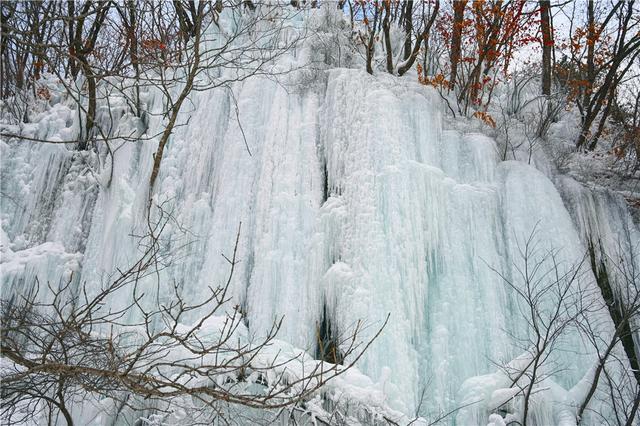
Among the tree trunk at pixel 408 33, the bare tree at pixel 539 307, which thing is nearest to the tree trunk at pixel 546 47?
the tree trunk at pixel 408 33

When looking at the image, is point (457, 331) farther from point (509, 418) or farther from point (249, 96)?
point (249, 96)

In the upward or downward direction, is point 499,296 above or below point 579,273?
below

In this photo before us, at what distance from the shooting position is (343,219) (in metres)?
5.22

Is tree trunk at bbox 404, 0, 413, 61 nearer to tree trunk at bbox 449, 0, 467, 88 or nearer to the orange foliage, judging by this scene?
tree trunk at bbox 449, 0, 467, 88

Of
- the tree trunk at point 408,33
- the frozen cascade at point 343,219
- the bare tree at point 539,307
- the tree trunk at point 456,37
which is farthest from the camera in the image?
the tree trunk at point 408,33

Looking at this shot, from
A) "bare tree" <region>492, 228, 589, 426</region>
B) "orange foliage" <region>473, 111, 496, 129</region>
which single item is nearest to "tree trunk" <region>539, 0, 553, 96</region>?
"orange foliage" <region>473, 111, 496, 129</region>

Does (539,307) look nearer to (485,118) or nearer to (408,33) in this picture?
(485,118)

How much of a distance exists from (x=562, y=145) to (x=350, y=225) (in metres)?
3.34

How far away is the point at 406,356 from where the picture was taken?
14.7ft

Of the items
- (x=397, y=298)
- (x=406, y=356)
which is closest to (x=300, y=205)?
(x=397, y=298)

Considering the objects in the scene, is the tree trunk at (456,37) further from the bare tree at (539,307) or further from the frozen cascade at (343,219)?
the bare tree at (539,307)

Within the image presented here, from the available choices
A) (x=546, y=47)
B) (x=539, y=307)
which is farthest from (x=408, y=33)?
(x=539, y=307)

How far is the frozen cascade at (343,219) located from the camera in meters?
4.65

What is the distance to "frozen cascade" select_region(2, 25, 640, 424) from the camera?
4652mm
